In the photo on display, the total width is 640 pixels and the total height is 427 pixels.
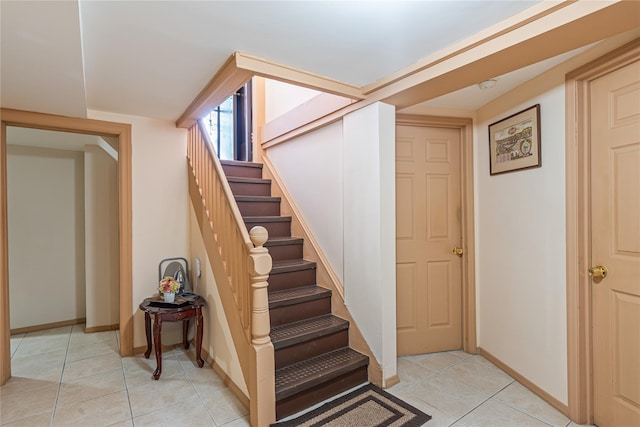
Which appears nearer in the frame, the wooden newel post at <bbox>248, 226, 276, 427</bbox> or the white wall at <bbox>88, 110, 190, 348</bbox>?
the wooden newel post at <bbox>248, 226, 276, 427</bbox>

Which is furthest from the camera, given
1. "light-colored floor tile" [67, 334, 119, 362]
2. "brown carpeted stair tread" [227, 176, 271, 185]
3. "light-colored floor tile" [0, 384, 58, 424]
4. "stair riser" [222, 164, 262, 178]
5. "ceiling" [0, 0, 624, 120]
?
"stair riser" [222, 164, 262, 178]

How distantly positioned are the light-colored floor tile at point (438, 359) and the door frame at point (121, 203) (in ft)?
8.44

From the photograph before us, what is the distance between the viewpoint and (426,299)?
2.82m

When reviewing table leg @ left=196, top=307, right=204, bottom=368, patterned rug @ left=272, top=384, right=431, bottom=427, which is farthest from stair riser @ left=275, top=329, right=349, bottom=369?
table leg @ left=196, top=307, right=204, bottom=368

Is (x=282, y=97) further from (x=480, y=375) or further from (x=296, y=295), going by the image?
(x=480, y=375)

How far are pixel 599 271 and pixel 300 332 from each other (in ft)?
6.11

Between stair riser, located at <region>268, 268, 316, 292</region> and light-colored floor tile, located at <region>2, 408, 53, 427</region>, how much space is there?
158 cm

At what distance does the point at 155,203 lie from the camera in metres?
3.01

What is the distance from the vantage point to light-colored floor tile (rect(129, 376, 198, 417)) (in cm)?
206

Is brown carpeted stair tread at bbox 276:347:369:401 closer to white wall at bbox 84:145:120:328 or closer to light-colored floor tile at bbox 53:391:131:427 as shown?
light-colored floor tile at bbox 53:391:131:427

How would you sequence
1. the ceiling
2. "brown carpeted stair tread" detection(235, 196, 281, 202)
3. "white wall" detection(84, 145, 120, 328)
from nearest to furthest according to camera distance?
1. the ceiling
2. "brown carpeted stair tread" detection(235, 196, 281, 202)
3. "white wall" detection(84, 145, 120, 328)

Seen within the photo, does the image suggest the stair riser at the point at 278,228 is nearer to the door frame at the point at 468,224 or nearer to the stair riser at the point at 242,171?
the stair riser at the point at 242,171

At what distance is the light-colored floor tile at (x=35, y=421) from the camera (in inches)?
74.3

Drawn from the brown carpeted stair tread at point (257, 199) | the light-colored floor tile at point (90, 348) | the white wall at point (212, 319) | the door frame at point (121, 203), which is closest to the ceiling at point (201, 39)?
the door frame at point (121, 203)
